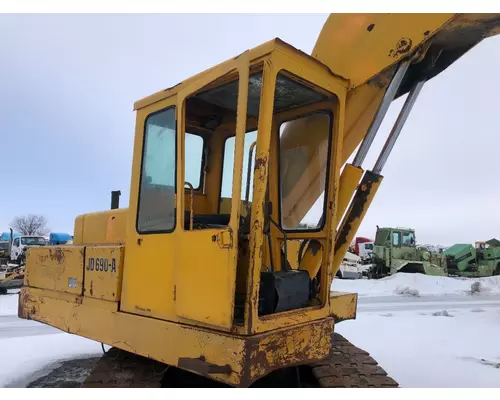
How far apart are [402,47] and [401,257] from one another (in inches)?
772

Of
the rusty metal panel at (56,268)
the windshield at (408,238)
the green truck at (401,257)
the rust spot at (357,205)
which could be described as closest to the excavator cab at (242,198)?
the rust spot at (357,205)

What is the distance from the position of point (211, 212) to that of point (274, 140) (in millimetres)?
900

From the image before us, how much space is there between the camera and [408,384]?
4.63 m

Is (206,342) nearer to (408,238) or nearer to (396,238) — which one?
(396,238)

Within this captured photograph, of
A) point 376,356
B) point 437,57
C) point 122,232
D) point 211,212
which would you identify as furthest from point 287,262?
point 376,356

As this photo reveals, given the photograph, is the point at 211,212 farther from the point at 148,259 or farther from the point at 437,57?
the point at 437,57

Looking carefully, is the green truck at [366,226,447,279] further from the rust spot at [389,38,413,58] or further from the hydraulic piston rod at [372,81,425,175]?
the rust spot at [389,38,413,58]

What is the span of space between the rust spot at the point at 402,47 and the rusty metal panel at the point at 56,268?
2874 millimetres

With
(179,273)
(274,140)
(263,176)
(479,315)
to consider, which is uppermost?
(274,140)

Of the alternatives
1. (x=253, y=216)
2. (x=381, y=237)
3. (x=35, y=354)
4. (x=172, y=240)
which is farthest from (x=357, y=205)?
(x=381, y=237)

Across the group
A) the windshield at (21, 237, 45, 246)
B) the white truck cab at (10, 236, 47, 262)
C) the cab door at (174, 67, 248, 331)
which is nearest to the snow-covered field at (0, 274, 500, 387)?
the cab door at (174, 67, 248, 331)

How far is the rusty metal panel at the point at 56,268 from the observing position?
3746 mm

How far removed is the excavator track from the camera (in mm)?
3217

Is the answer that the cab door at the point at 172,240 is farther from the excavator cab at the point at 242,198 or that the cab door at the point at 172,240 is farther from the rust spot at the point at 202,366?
the rust spot at the point at 202,366
